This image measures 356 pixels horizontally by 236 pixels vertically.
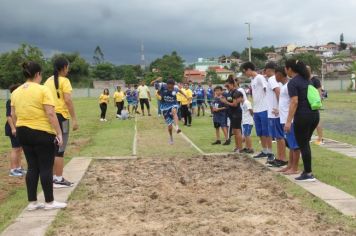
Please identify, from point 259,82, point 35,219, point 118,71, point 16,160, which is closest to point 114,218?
point 35,219

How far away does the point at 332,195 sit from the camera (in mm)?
7117

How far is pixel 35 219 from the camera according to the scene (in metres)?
6.34

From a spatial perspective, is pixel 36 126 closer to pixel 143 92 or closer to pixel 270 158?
pixel 270 158

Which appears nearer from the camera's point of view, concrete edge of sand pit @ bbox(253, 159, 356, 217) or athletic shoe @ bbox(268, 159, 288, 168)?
concrete edge of sand pit @ bbox(253, 159, 356, 217)

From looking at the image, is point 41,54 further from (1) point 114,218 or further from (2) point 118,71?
(1) point 114,218

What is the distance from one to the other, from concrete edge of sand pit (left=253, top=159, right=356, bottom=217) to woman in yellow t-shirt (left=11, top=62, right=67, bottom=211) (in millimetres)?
3634

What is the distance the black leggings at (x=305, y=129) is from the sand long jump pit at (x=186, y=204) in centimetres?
65

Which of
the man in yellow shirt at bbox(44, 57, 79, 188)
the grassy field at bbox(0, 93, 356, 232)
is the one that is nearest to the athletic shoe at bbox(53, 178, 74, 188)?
the man in yellow shirt at bbox(44, 57, 79, 188)

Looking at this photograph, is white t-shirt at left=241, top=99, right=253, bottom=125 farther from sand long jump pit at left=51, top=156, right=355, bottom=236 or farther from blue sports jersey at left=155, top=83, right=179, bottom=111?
blue sports jersey at left=155, top=83, right=179, bottom=111

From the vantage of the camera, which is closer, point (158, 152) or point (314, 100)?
point (314, 100)

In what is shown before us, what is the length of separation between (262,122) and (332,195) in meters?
3.32

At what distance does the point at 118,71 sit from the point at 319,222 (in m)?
128

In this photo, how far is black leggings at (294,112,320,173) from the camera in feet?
26.7

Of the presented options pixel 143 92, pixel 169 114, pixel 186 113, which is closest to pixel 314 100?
pixel 169 114
